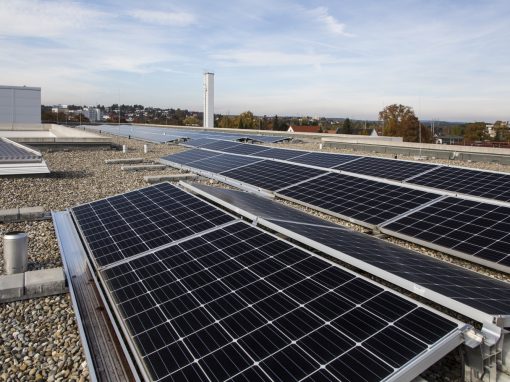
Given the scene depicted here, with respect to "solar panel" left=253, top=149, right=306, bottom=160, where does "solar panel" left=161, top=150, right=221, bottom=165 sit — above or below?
below

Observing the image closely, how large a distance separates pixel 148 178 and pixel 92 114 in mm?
181942

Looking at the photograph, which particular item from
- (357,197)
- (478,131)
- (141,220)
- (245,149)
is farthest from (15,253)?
(478,131)

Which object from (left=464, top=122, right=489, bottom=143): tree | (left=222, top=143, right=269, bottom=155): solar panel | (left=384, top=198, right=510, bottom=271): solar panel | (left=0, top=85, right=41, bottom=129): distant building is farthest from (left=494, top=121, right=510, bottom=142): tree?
(left=0, top=85, right=41, bottom=129): distant building

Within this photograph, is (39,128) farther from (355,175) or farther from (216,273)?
(216,273)

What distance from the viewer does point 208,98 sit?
300 ft

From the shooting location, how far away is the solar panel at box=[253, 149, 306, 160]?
929 inches

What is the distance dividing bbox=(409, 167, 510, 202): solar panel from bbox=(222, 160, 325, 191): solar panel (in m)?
4.77

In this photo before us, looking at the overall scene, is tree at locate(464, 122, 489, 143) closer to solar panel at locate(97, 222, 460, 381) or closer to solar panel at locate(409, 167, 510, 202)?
solar panel at locate(409, 167, 510, 202)

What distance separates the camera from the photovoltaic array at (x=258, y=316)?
4.65m

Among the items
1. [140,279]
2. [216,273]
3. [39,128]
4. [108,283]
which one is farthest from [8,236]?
[39,128]

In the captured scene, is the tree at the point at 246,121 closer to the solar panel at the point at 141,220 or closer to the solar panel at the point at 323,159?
the solar panel at the point at 323,159

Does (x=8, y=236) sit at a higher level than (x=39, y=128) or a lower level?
lower

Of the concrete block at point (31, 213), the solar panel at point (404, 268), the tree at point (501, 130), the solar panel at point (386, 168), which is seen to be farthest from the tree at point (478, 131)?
the concrete block at point (31, 213)

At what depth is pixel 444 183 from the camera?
1511 centimetres
